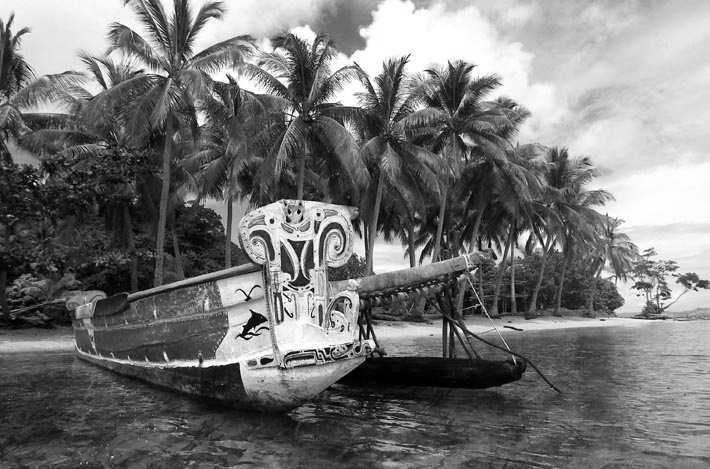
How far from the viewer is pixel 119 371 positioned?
33.5ft

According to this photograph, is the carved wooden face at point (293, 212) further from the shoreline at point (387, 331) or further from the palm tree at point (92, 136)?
the palm tree at point (92, 136)

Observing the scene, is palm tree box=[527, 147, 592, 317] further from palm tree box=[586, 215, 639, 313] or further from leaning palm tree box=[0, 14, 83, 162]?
leaning palm tree box=[0, 14, 83, 162]

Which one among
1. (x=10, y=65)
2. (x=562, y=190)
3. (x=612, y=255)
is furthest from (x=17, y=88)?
(x=612, y=255)

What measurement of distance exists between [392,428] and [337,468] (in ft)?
5.84

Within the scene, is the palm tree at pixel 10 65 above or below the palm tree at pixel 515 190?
above

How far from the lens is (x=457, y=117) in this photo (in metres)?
28.0

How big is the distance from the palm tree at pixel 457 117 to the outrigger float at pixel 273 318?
20.3 metres

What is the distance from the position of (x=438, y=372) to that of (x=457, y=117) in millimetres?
21579

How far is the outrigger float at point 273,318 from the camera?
250 inches

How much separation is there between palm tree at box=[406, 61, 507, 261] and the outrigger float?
20264mm

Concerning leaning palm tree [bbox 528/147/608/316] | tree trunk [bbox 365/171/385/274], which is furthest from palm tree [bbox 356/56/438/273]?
leaning palm tree [bbox 528/147/608/316]

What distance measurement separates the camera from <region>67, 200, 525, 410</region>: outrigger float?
636 cm

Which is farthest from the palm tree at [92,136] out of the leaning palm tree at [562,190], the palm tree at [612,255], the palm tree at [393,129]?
the palm tree at [612,255]

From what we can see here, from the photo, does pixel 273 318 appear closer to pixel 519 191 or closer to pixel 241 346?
pixel 241 346
